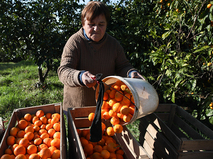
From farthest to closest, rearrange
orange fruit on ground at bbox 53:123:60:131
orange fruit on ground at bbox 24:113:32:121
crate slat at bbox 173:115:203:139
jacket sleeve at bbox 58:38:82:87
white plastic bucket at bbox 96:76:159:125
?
crate slat at bbox 173:115:203:139 → orange fruit on ground at bbox 24:113:32:121 → orange fruit on ground at bbox 53:123:60:131 → jacket sleeve at bbox 58:38:82:87 → white plastic bucket at bbox 96:76:159:125

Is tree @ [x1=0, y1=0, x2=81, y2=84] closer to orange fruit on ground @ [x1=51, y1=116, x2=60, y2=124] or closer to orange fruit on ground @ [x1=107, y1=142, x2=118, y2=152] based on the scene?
orange fruit on ground @ [x1=51, y1=116, x2=60, y2=124]

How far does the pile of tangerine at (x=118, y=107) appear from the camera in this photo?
1237 mm

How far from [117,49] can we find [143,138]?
1029 millimetres

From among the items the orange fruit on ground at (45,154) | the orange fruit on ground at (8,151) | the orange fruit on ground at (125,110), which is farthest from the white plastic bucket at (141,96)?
the orange fruit on ground at (8,151)

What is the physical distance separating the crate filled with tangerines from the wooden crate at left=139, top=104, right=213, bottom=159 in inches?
33.0

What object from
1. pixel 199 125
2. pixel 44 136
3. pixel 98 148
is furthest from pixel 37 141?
pixel 199 125

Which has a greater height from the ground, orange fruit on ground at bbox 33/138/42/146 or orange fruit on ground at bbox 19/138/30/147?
orange fruit on ground at bbox 19/138/30/147

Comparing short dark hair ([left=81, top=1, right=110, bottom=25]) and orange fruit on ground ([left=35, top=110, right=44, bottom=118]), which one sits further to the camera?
orange fruit on ground ([left=35, top=110, right=44, bottom=118])

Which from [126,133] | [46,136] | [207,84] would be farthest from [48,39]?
[207,84]

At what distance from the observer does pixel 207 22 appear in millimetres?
2098

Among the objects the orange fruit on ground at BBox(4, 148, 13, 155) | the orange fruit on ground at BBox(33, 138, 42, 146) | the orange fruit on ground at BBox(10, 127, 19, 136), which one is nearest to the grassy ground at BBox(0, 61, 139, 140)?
the orange fruit on ground at BBox(33, 138, 42, 146)

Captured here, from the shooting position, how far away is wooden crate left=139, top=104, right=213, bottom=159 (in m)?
1.35

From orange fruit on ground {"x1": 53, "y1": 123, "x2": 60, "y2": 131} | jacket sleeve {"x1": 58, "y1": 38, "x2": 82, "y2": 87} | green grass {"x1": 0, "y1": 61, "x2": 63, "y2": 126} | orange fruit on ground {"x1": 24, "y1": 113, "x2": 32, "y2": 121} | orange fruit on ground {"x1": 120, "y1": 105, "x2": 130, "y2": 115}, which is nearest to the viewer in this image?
orange fruit on ground {"x1": 120, "y1": 105, "x2": 130, "y2": 115}

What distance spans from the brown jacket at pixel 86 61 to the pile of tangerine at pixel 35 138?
34 centimetres
